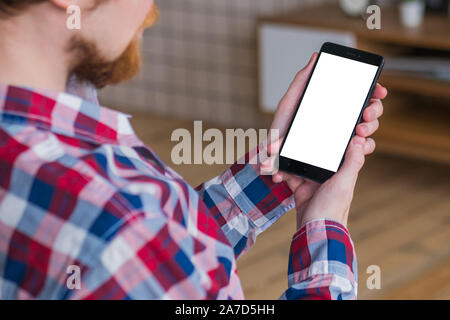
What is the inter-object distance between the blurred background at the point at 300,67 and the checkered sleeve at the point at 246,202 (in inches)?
49.9

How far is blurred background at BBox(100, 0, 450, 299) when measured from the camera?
2.47 meters

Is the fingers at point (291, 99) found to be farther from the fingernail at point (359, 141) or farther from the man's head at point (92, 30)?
the man's head at point (92, 30)

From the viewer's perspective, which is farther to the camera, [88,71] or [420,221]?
[420,221]

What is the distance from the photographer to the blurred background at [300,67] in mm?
2475

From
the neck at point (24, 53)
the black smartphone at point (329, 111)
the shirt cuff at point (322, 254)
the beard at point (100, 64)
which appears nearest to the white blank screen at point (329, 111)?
the black smartphone at point (329, 111)

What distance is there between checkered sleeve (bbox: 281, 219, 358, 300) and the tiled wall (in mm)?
2704

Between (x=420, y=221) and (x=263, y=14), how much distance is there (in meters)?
1.31

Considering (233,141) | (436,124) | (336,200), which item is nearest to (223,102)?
(233,141)

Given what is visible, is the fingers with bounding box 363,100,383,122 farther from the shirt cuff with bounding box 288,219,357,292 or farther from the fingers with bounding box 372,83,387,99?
the shirt cuff with bounding box 288,219,357,292

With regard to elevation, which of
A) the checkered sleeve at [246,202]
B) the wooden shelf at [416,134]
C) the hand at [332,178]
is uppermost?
the hand at [332,178]

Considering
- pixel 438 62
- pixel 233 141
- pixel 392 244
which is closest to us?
→ pixel 392 244

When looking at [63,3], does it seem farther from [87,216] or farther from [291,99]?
[291,99]
